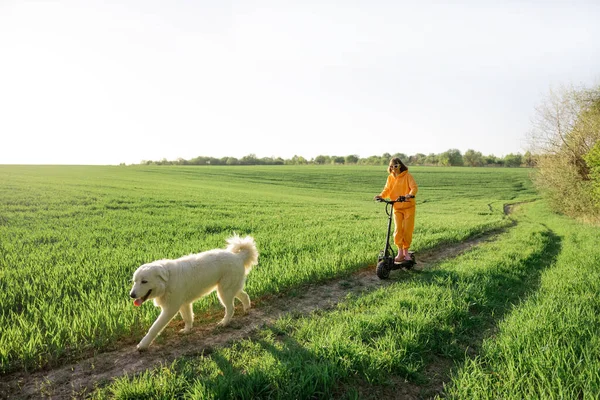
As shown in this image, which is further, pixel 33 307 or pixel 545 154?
pixel 545 154

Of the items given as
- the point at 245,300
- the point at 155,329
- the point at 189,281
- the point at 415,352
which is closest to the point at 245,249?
the point at 245,300

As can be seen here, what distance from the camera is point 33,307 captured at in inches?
201

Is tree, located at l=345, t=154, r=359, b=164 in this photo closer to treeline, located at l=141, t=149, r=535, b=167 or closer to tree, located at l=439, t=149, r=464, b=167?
treeline, located at l=141, t=149, r=535, b=167

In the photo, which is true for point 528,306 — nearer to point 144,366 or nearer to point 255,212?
point 144,366

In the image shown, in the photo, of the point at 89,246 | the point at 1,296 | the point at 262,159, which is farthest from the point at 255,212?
the point at 262,159

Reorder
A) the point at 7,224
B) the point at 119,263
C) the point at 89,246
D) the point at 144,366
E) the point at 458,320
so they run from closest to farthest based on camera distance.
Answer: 1. the point at 144,366
2. the point at 458,320
3. the point at 119,263
4. the point at 89,246
5. the point at 7,224

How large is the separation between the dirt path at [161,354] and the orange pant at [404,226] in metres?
1.81

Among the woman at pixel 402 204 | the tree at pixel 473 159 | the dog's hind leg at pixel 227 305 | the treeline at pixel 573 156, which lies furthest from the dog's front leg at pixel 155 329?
the tree at pixel 473 159

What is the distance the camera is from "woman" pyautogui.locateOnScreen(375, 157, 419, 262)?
8.01 m

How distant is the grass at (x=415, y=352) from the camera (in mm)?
3256

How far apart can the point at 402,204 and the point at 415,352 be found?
14.8 ft

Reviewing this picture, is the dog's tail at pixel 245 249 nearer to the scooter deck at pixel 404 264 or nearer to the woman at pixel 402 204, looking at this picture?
the woman at pixel 402 204

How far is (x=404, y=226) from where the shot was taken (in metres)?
8.17

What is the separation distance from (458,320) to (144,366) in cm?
443
